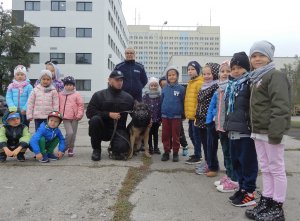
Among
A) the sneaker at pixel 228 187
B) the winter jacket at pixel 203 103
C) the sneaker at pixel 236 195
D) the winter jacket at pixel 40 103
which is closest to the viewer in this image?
the sneaker at pixel 236 195

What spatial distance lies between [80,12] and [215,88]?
45.2 meters

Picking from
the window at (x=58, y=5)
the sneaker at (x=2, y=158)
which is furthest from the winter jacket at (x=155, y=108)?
the window at (x=58, y=5)

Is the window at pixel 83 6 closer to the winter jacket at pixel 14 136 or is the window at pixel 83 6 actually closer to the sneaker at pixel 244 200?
the winter jacket at pixel 14 136

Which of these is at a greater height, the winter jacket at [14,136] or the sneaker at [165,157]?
the winter jacket at [14,136]

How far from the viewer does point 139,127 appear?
24.2 feet

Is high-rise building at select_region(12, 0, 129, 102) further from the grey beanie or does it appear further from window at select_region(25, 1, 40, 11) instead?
the grey beanie

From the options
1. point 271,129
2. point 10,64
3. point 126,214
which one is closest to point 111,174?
point 126,214

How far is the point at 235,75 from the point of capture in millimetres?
4918

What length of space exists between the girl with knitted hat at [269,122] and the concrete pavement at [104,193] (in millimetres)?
260

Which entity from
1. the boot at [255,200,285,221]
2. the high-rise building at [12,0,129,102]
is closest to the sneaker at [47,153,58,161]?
the boot at [255,200,285,221]

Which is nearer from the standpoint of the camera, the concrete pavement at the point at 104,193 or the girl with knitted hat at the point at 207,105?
the concrete pavement at the point at 104,193

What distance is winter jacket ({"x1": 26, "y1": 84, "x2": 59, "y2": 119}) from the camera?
7.20 m

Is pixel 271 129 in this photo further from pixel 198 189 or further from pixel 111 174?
pixel 111 174

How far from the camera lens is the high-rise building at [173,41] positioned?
95.2 m
